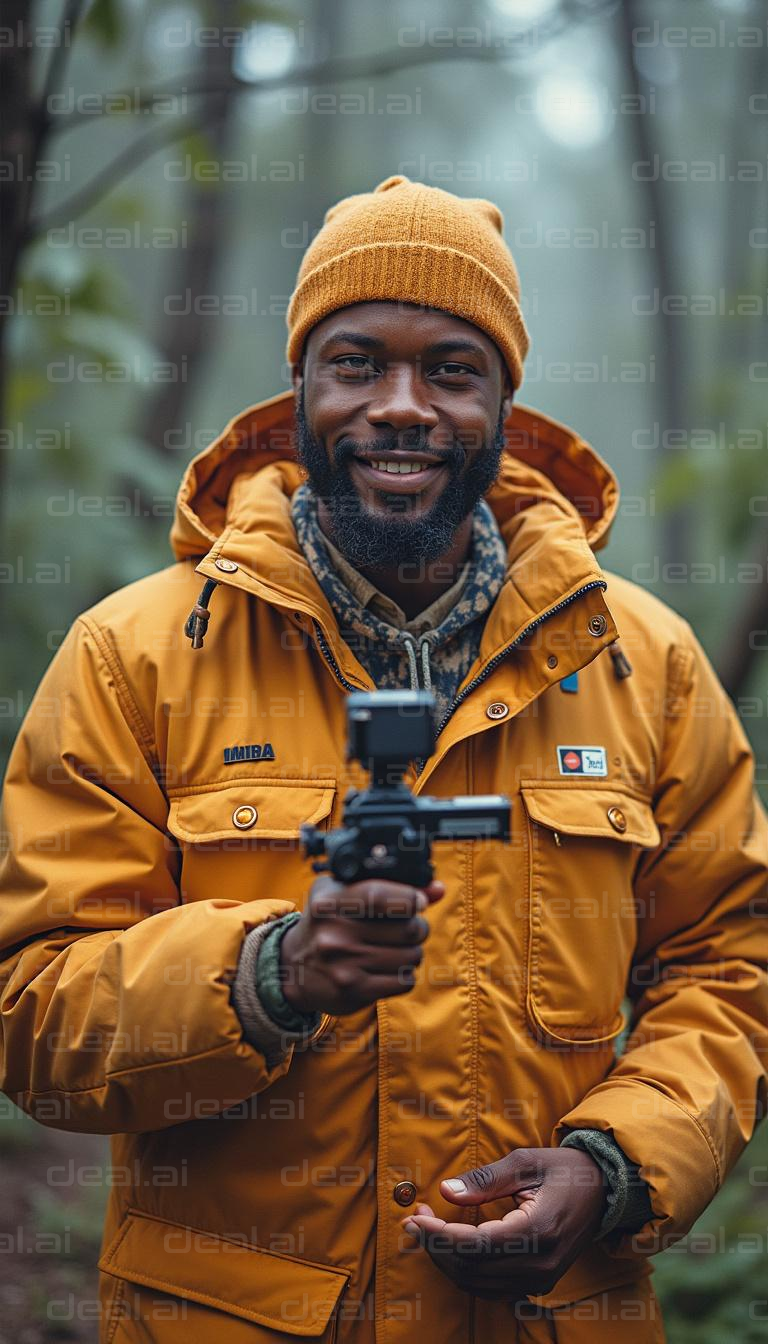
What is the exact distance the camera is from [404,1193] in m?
2.50

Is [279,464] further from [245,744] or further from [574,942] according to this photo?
[574,942]

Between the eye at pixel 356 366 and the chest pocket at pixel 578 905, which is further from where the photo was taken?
the eye at pixel 356 366

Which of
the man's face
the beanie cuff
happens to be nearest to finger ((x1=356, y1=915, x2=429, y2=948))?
the man's face

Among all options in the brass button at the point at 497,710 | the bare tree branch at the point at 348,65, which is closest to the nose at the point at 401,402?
the brass button at the point at 497,710

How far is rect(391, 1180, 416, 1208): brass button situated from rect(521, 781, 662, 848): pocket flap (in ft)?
2.85

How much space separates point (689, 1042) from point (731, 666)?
253cm

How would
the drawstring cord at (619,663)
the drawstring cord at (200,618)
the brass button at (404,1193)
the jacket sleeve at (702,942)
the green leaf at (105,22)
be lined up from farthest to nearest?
the green leaf at (105,22) < the drawstring cord at (619,663) < the jacket sleeve at (702,942) < the drawstring cord at (200,618) < the brass button at (404,1193)

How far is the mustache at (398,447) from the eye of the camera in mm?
2812

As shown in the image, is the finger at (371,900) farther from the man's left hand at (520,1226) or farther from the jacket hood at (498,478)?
the jacket hood at (498,478)

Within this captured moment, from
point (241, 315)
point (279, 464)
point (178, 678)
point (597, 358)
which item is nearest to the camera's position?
point (178, 678)

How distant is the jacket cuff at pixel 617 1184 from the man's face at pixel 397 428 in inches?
57.5

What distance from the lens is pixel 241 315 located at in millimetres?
18469

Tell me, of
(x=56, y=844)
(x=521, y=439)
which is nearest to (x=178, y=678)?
(x=56, y=844)

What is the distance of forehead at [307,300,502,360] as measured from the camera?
2.86 m
